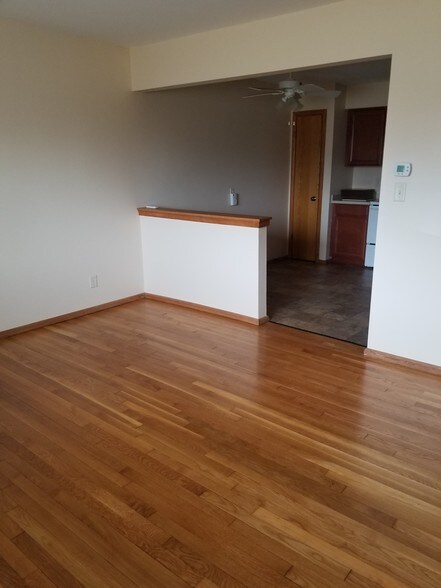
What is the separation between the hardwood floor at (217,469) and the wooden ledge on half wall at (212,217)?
3.70 ft

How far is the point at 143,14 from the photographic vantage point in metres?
3.36

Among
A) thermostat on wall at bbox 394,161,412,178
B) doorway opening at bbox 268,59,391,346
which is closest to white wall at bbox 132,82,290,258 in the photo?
doorway opening at bbox 268,59,391,346

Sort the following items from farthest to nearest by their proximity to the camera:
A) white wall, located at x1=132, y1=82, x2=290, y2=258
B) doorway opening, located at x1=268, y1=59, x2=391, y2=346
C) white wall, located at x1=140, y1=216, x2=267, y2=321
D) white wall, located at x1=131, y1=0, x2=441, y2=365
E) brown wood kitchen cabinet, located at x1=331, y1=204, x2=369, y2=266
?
brown wood kitchen cabinet, located at x1=331, y1=204, x2=369, y2=266
doorway opening, located at x1=268, y1=59, x2=391, y2=346
white wall, located at x1=132, y1=82, x2=290, y2=258
white wall, located at x1=140, y1=216, x2=267, y2=321
white wall, located at x1=131, y1=0, x2=441, y2=365

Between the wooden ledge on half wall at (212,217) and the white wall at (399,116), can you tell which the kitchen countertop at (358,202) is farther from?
the white wall at (399,116)

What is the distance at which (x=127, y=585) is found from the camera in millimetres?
1594

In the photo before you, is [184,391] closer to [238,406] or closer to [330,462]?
[238,406]

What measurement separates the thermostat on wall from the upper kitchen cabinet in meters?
3.61

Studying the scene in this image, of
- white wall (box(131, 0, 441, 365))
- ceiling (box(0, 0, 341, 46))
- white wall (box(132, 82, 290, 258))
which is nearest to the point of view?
white wall (box(131, 0, 441, 365))

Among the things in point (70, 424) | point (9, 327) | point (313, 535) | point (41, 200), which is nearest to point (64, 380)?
point (70, 424)

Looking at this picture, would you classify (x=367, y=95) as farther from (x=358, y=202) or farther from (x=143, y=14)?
(x=143, y=14)

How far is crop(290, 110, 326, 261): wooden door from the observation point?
6453mm

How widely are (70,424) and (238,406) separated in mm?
996

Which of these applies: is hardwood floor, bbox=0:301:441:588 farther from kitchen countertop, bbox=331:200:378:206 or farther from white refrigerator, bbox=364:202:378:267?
kitchen countertop, bbox=331:200:378:206

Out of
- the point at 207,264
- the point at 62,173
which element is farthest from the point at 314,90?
the point at 62,173
